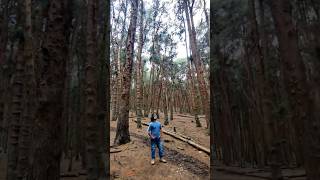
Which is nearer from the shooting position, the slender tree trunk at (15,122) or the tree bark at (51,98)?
the tree bark at (51,98)

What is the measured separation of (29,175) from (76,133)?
1.33 m

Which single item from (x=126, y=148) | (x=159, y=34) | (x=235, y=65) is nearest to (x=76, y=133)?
(x=235, y=65)

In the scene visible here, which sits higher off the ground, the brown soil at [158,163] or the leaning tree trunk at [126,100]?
the leaning tree trunk at [126,100]

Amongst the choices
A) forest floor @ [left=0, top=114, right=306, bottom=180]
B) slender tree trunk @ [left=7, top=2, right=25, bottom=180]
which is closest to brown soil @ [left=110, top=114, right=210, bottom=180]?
forest floor @ [left=0, top=114, right=306, bottom=180]

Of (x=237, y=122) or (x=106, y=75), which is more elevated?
(x=106, y=75)

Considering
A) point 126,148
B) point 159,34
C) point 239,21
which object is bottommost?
point 126,148

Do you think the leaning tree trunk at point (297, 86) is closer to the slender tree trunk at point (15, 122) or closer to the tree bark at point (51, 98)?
the tree bark at point (51, 98)

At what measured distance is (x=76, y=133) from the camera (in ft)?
17.2

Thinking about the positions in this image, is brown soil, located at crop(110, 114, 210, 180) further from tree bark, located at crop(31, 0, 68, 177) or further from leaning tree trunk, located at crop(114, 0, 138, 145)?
tree bark, located at crop(31, 0, 68, 177)

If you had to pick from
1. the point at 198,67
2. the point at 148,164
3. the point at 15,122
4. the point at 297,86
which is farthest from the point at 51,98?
the point at 198,67

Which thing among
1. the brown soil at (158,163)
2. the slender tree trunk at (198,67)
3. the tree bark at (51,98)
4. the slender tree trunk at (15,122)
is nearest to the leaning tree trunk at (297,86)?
the tree bark at (51,98)

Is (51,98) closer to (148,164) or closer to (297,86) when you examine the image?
(297,86)

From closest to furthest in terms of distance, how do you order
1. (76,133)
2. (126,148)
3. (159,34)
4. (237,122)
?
(237,122), (76,133), (126,148), (159,34)

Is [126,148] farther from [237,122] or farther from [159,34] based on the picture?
[159,34]
